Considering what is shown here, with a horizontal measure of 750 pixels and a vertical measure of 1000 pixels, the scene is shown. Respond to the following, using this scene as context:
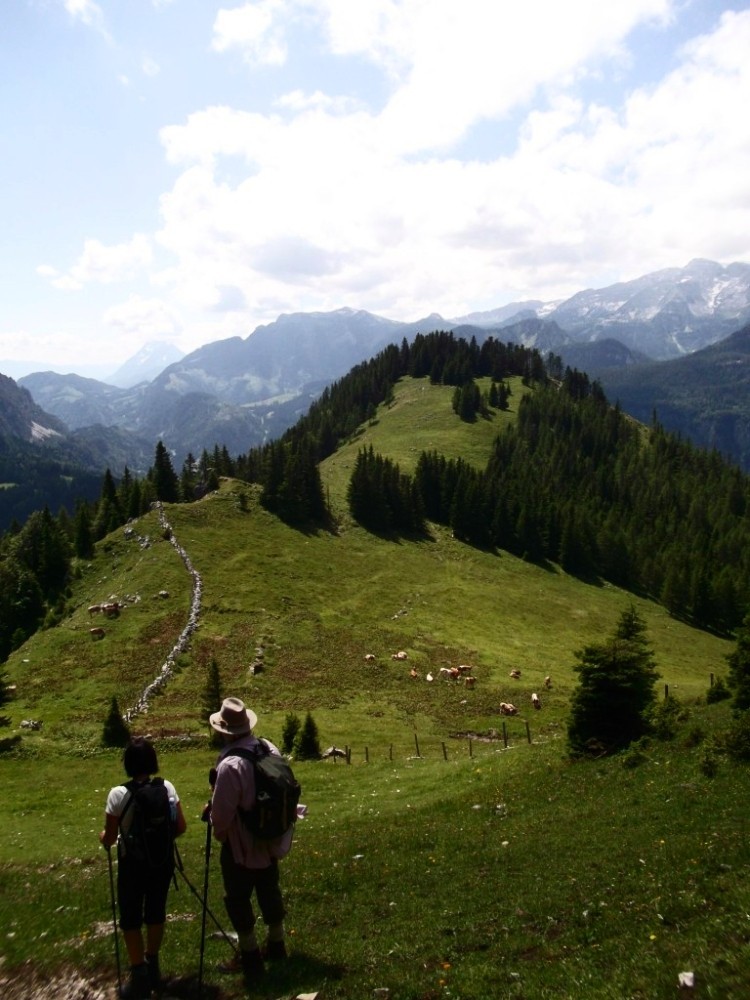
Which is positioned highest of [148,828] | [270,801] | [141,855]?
[270,801]

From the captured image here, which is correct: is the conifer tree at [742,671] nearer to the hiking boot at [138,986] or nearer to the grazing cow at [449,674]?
the hiking boot at [138,986]

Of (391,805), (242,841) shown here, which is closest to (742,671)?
(391,805)

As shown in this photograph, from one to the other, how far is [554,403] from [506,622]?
134 m

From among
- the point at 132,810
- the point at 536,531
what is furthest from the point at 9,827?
the point at 536,531

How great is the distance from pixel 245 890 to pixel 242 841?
31.6 inches

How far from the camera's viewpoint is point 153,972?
30.2 ft

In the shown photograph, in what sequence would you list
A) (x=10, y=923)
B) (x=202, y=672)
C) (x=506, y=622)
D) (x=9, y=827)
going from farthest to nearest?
(x=506, y=622) → (x=202, y=672) → (x=9, y=827) → (x=10, y=923)

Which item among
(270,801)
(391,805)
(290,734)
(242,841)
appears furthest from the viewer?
(290,734)

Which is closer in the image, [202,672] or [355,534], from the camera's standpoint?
[202,672]

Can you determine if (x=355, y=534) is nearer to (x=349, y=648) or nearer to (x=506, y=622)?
(x=506, y=622)

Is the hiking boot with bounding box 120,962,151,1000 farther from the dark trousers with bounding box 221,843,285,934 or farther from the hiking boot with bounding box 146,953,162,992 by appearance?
the dark trousers with bounding box 221,843,285,934

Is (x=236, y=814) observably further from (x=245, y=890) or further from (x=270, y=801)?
(x=245, y=890)

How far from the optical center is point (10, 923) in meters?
13.2

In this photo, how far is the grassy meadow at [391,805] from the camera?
9203 mm
